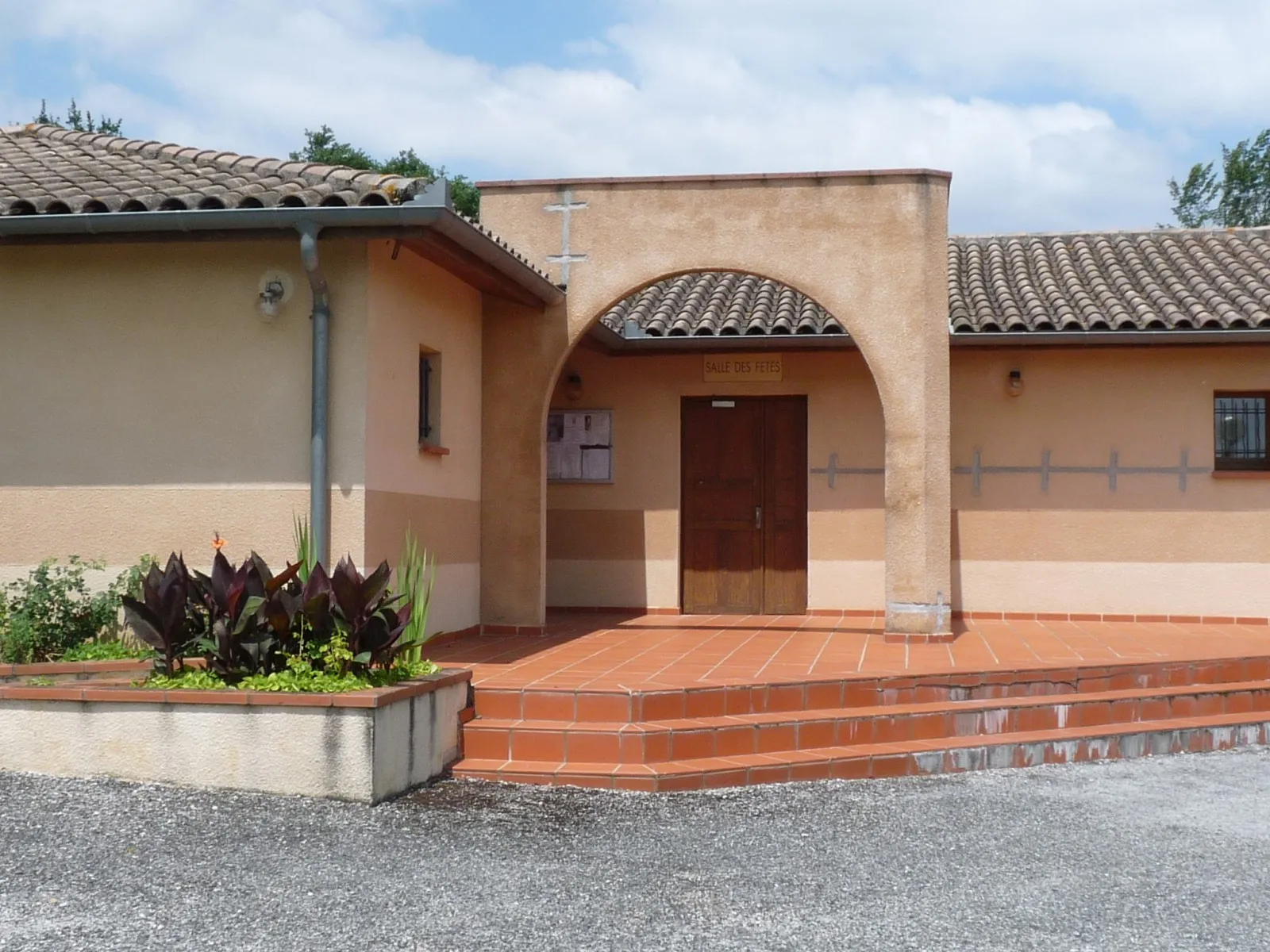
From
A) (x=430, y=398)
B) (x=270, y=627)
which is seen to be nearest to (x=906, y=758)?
(x=270, y=627)

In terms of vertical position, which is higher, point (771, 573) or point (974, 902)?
point (771, 573)

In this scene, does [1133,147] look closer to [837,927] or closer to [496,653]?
[496,653]

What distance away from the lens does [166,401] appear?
8.79 meters

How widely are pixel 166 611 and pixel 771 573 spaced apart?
7464 mm

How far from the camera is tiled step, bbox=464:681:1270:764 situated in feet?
23.4

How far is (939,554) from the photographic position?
10594mm

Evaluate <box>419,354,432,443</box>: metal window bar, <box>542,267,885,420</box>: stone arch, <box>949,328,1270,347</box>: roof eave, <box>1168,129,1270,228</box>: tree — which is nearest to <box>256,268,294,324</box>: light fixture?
<box>419,354,432,443</box>: metal window bar


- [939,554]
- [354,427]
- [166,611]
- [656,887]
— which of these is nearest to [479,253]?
[354,427]

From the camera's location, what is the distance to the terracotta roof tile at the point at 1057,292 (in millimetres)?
12062

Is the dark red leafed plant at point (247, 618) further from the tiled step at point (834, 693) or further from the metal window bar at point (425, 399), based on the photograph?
the metal window bar at point (425, 399)

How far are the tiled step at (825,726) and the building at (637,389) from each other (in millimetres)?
2004

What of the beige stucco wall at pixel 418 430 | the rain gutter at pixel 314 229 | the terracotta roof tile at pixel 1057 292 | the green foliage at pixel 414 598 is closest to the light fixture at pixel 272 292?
the rain gutter at pixel 314 229

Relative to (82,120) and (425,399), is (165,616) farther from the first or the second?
(82,120)

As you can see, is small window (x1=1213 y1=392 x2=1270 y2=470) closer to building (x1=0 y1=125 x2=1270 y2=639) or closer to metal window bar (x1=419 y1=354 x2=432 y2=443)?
building (x1=0 y1=125 x2=1270 y2=639)
